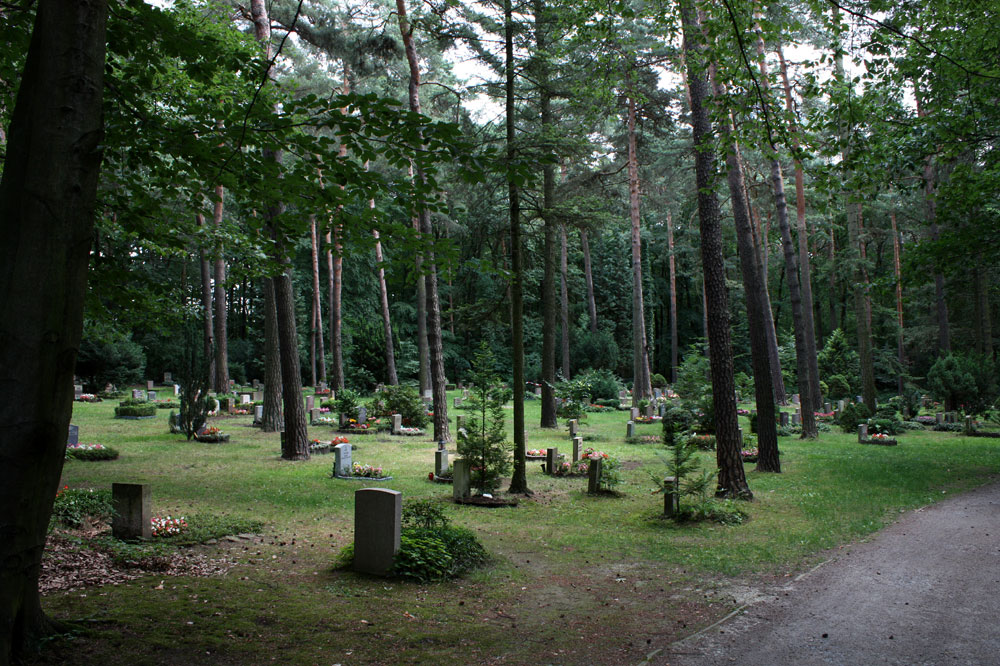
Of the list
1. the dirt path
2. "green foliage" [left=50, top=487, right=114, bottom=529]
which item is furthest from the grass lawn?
"green foliage" [left=50, top=487, right=114, bottom=529]

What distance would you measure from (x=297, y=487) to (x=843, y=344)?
35.2m

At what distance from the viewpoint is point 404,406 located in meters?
22.8

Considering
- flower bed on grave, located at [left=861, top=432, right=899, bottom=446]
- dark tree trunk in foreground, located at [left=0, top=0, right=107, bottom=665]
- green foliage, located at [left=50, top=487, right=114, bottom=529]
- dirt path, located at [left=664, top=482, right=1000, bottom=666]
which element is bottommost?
dirt path, located at [left=664, top=482, right=1000, bottom=666]

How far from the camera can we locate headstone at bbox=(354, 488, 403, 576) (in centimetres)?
669

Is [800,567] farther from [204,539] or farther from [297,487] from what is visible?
[297,487]

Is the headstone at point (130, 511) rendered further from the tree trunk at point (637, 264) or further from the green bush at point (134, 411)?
the tree trunk at point (637, 264)

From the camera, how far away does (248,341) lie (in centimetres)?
4538

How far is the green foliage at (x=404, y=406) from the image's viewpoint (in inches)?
896

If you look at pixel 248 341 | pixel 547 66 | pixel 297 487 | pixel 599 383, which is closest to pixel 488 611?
pixel 297 487

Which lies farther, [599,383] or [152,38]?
[599,383]

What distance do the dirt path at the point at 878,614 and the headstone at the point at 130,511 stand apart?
19.1 feet

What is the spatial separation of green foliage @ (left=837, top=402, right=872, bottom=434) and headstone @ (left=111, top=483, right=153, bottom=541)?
2357 cm

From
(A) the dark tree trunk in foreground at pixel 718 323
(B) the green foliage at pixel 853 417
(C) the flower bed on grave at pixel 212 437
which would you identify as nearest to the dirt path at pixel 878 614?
(A) the dark tree trunk in foreground at pixel 718 323

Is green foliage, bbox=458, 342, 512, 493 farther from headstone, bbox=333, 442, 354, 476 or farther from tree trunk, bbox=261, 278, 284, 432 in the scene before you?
tree trunk, bbox=261, 278, 284, 432
